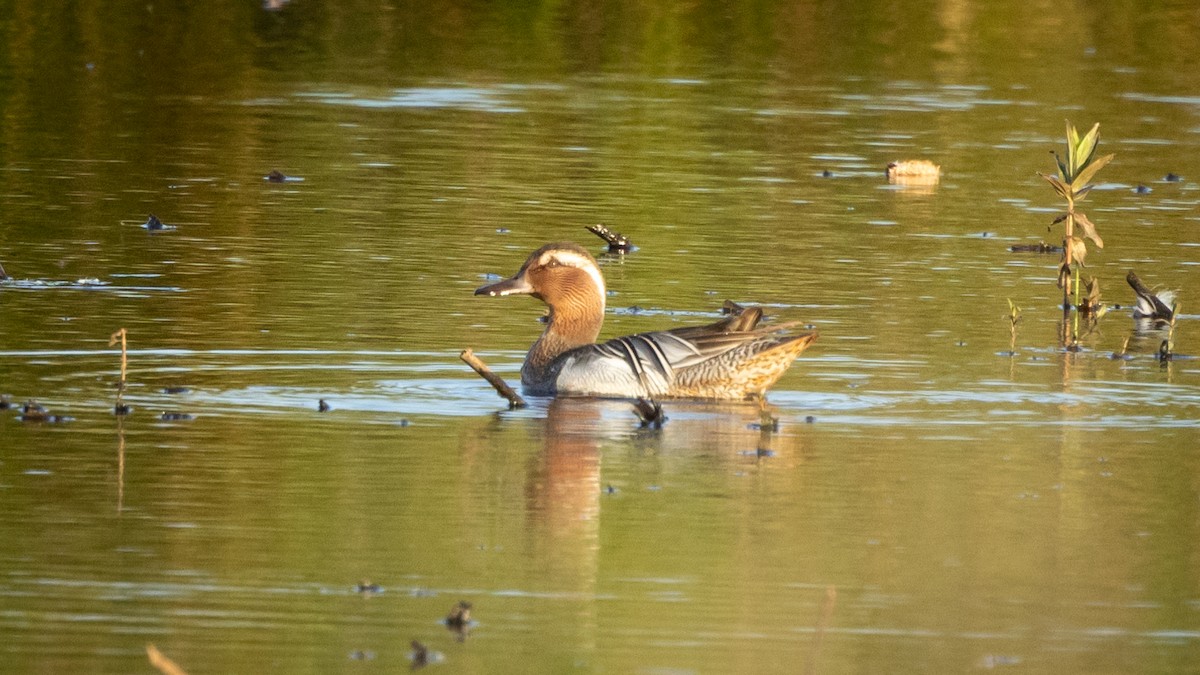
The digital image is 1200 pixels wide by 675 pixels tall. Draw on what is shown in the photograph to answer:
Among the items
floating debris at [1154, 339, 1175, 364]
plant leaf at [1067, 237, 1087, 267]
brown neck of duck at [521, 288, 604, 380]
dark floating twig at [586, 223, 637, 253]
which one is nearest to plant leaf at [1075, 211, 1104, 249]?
plant leaf at [1067, 237, 1087, 267]

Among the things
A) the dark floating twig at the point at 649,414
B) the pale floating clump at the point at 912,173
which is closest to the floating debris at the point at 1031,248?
the pale floating clump at the point at 912,173

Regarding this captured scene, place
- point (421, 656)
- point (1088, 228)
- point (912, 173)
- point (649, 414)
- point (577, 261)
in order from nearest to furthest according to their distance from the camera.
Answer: point (421, 656)
point (649, 414)
point (577, 261)
point (1088, 228)
point (912, 173)

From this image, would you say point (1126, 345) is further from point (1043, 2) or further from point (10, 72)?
point (1043, 2)

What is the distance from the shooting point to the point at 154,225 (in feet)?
63.5

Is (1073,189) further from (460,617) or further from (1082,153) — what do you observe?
(460,617)

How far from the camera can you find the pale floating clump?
76.7 ft

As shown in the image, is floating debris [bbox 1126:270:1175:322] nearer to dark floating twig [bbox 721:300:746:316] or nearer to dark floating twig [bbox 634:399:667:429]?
dark floating twig [bbox 721:300:746:316]

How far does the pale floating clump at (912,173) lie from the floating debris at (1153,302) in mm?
7627

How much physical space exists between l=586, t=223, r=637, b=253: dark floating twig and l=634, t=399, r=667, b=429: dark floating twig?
6370 millimetres

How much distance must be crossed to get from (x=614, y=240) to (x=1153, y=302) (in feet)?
15.0

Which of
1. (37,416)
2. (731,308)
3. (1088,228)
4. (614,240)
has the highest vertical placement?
(1088,228)

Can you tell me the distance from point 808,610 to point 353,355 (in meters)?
5.82

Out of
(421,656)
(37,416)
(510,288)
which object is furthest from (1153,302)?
(421,656)

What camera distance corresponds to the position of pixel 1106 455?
11.3 metres
